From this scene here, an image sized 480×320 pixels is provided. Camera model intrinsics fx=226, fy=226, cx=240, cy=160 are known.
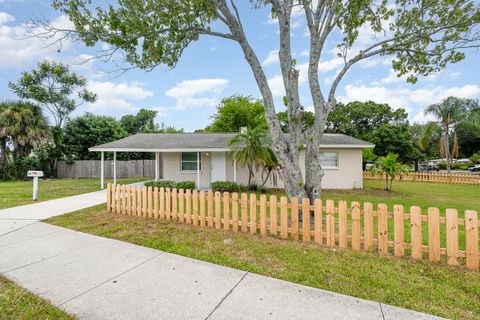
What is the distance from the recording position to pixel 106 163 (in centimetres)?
1950

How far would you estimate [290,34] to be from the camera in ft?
18.3

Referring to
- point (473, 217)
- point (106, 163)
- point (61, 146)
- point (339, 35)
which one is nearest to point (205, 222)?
point (473, 217)

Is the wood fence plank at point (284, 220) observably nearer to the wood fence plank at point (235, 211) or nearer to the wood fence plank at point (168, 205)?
the wood fence plank at point (235, 211)

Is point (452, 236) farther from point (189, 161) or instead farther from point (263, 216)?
point (189, 161)

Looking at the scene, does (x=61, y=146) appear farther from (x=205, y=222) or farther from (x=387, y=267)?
(x=387, y=267)

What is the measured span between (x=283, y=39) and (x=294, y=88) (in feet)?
4.05

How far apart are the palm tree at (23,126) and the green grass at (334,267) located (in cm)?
1713

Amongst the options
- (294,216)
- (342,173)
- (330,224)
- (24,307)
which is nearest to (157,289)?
(24,307)

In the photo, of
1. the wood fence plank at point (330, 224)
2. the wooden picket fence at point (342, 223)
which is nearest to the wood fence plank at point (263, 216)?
the wooden picket fence at point (342, 223)

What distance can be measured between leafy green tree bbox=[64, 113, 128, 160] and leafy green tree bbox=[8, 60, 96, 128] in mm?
1536

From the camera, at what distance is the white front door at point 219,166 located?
42.9 ft

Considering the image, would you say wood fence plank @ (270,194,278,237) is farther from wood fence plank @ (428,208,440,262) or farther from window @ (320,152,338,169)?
window @ (320,152,338,169)

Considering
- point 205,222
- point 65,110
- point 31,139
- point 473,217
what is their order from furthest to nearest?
1. point 65,110
2. point 31,139
3. point 205,222
4. point 473,217

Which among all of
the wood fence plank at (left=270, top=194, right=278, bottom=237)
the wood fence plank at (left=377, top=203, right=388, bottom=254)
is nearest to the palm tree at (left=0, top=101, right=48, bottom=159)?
the wood fence plank at (left=270, top=194, right=278, bottom=237)
